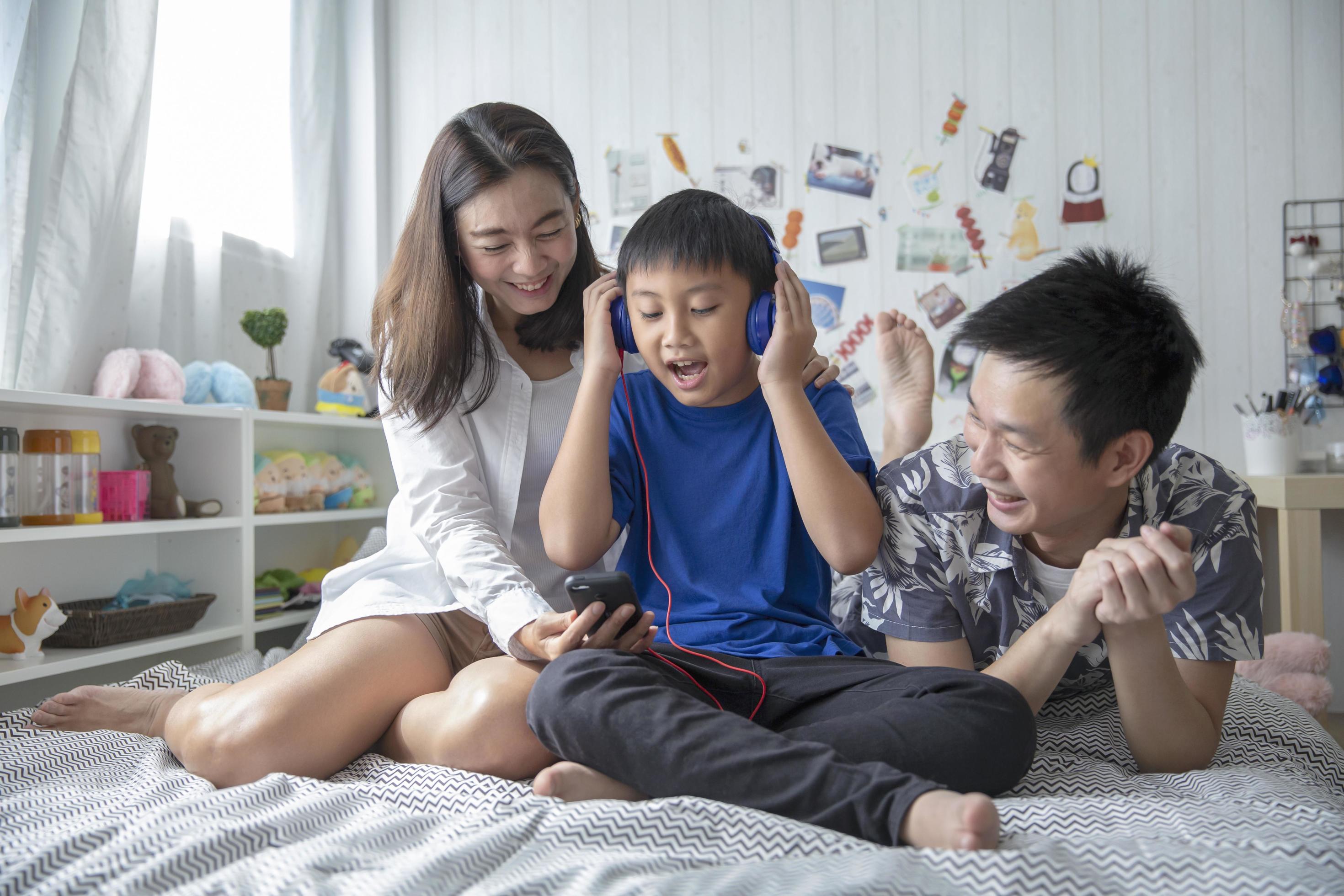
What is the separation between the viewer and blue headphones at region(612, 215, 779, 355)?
1.15 metres

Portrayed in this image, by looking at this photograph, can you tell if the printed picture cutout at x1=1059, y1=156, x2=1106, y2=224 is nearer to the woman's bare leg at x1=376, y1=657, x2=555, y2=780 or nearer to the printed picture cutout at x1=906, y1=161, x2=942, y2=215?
the printed picture cutout at x1=906, y1=161, x2=942, y2=215

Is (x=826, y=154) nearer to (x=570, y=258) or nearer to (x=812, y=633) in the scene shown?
(x=570, y=258)

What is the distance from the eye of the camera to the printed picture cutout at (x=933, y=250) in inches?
101

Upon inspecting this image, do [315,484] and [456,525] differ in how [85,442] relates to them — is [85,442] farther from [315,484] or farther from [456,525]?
[456,525]

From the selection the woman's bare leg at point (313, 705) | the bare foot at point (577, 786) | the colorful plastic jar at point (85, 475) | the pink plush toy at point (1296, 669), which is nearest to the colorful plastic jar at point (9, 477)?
the colorful plastic jar at point (85, 475)

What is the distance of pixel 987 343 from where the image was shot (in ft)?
3.27

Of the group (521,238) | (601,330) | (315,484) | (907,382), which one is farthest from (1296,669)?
(315,484)

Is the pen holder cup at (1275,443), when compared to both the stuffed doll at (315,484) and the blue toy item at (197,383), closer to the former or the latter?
the stuffed doll at (315,484)

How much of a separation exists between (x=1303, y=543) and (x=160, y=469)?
2.47 meters

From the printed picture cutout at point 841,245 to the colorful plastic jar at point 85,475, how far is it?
1.83 metres

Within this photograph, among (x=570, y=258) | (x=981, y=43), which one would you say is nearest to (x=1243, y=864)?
(x=570, y=258)

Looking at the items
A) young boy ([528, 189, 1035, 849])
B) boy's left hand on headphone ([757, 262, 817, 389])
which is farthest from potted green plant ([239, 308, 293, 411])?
boy's left hand on headphone ([757, 262, 817, 389])

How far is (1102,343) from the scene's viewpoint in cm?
96

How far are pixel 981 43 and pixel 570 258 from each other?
175 cm
